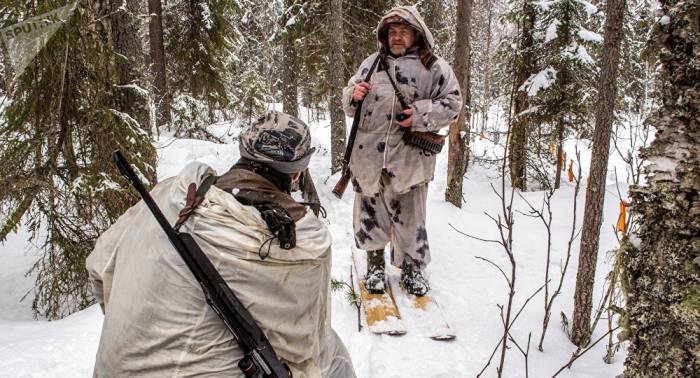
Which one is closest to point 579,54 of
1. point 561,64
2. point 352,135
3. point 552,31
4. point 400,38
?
point 561,64

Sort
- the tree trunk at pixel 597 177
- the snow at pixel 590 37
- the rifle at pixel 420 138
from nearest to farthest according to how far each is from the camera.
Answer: the tree trunk at pixel 597 177 < the rifle at pixel 420 138 < the snow at pixel 590 37

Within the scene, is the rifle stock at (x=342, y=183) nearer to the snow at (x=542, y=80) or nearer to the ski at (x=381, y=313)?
the ski at (x=381, y=313)

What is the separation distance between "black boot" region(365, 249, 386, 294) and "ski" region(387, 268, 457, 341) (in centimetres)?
19

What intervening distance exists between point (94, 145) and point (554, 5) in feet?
31.6

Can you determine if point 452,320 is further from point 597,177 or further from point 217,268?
point 217,268

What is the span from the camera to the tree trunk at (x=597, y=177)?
312cm

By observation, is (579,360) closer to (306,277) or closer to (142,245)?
(306,277)

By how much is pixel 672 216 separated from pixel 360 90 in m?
2.74

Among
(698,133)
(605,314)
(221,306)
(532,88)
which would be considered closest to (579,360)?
(605,314)

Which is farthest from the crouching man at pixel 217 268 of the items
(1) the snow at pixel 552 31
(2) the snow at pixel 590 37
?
(2) the snow at pixel 590 37

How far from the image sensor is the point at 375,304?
12.1 feet

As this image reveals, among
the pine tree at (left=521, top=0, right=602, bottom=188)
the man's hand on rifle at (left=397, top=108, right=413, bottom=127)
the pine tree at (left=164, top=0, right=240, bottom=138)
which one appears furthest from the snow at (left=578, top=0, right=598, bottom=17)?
the pine tree at (left=164, top=0, right=240, bottom=138)

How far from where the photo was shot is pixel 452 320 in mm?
3639

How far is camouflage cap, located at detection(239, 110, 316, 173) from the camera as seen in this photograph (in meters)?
1.86
